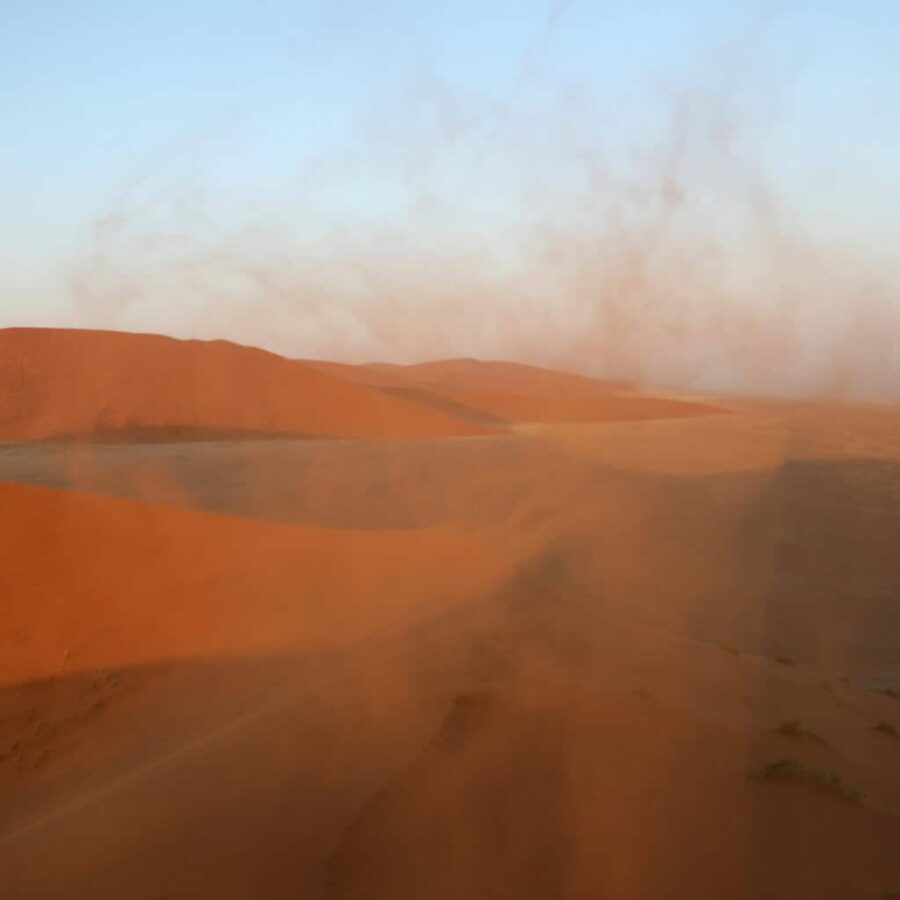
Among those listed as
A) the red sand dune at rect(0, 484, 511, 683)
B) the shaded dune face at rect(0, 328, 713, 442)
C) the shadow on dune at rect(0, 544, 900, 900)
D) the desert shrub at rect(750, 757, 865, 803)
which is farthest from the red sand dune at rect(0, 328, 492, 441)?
the desert shrub at rect(750, 757, 865, 803)

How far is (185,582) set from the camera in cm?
743

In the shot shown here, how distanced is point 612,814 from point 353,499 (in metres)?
11.6

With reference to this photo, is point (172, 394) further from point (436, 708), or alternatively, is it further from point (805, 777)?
point (805, 777)

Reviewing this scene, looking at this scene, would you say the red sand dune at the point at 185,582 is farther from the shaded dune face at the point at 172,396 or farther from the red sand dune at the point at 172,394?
the red sand dune at the point at 172,394

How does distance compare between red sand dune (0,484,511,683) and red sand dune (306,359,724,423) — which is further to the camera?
red sand dune (306,359,724,423)

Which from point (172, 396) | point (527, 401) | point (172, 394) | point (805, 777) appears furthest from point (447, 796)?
point (527, 401)

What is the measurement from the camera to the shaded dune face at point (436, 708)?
127 inches

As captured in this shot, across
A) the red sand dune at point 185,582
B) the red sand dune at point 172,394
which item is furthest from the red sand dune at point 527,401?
the red sand dune at point 185,582

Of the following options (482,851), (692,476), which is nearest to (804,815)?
(482,851)

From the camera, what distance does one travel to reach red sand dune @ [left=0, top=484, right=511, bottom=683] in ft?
21.1

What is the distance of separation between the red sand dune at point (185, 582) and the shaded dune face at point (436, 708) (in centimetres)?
3

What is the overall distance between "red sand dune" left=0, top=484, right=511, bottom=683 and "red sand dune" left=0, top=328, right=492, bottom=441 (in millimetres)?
22033

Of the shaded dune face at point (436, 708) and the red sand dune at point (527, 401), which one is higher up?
the red sand dune at point (527, 401)

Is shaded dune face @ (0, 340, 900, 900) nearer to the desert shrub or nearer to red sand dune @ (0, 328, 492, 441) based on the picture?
the desert shrub
